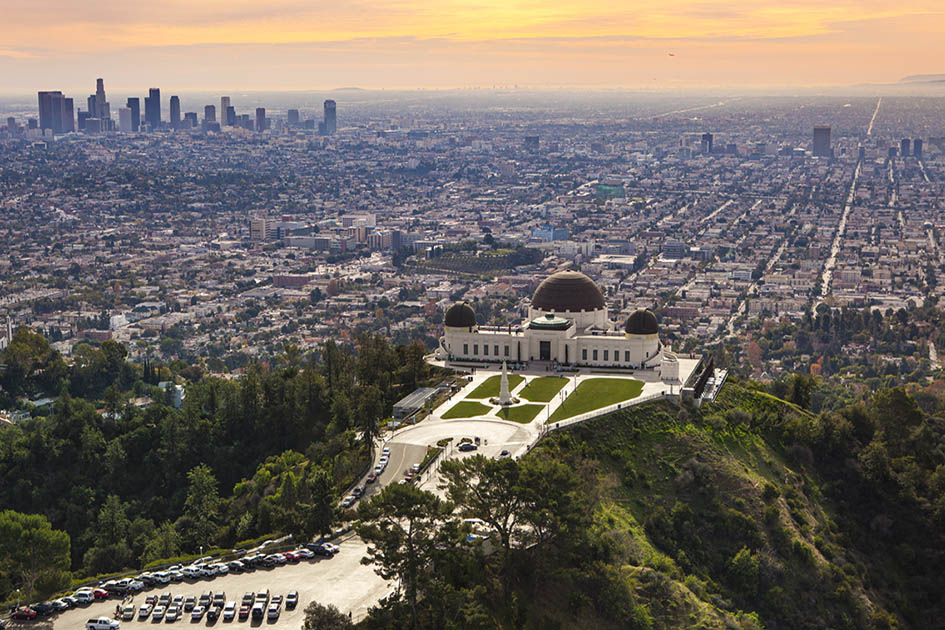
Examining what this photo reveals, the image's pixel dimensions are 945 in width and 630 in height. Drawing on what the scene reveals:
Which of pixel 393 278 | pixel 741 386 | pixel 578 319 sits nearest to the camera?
pixel 741 386

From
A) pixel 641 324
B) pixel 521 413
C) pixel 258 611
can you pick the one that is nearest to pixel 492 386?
pixel 521 413

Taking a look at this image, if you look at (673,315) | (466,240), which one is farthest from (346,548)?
(466,240)

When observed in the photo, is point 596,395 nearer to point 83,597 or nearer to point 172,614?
point 172,614

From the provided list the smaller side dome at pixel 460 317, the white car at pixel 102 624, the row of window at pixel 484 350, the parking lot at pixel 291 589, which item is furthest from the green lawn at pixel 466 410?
the white car at pixel 102 624

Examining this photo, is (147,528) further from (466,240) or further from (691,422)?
(466,240)

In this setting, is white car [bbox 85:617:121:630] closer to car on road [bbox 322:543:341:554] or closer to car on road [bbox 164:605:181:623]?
car on road [bbox 164:605:181:623]

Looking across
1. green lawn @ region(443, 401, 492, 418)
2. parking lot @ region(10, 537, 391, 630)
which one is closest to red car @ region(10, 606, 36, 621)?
parking lot @ region(10, 537, 391, 630)
